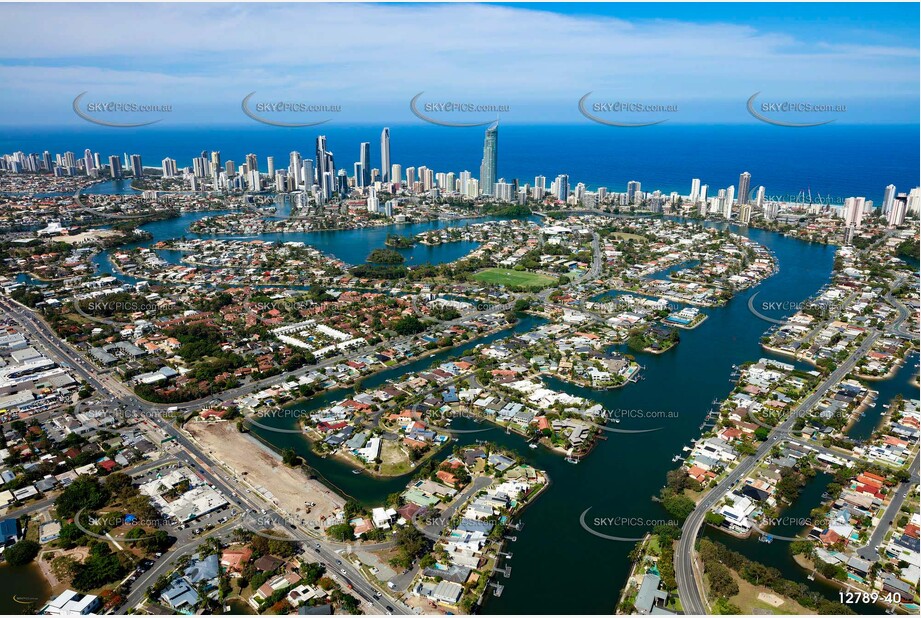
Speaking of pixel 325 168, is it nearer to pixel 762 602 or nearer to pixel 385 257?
pixel 385 257

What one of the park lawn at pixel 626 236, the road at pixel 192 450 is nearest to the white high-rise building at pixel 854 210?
the park lawn at pixel 626 236

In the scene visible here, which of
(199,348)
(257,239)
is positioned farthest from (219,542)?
(257,239)

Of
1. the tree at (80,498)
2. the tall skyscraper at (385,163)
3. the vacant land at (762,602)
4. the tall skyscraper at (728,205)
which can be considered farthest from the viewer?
the tall skyscraper at (385,163)

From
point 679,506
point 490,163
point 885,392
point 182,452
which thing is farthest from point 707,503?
point 490,163

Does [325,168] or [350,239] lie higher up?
[325,168]

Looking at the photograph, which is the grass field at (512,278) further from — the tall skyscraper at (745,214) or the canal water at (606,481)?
the tall skyscraper at (745,214)

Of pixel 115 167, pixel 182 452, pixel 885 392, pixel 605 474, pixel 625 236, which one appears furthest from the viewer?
pixel 115 167

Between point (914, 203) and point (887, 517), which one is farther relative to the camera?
point (914, 203)
